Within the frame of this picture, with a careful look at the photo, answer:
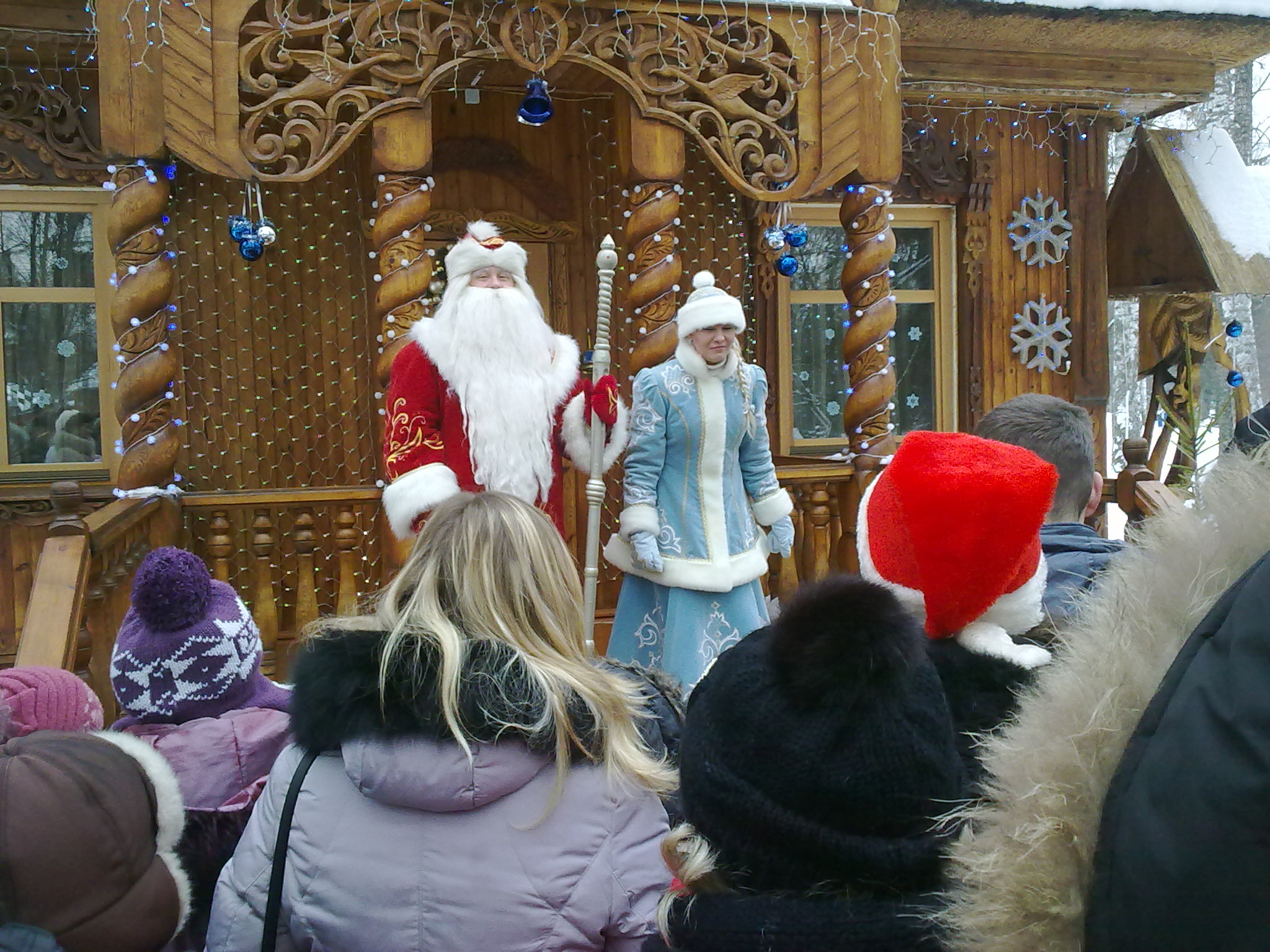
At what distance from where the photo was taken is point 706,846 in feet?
3.64

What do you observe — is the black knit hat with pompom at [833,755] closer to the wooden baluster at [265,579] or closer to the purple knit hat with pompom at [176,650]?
the purple knit hat with pompom at [176,650]

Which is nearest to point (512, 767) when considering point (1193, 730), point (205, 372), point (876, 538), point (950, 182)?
point (876, 538)

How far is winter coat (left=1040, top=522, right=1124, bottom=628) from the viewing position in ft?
5.80

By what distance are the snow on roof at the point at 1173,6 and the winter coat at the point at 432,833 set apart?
5135 mm

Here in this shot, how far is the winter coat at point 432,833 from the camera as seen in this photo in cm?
138

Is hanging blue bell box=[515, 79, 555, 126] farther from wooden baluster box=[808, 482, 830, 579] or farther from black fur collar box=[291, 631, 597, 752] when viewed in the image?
black fur collar box=[291, 631, 597, 752]

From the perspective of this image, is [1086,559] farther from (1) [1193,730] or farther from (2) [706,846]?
(1) [1193,730]

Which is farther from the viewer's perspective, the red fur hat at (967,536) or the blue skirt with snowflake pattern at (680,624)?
the blue skirt with snowflake pattern at (680,624)

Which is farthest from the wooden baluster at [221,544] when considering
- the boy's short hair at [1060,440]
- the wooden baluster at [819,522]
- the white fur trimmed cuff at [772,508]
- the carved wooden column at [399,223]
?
the boy's short hair at [1060,440]

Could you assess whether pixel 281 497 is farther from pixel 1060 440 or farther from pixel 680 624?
pixel 1060 440

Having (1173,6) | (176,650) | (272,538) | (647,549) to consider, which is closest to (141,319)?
(272,538)

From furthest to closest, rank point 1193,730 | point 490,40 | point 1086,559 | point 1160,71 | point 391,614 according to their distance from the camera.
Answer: point 1160,71, point 490,40, point 1086,559, point 391,614, point 1193,730

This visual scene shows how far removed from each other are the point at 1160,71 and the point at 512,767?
634 centimetres

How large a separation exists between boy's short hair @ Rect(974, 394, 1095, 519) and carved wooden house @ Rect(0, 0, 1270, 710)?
2.18 m
